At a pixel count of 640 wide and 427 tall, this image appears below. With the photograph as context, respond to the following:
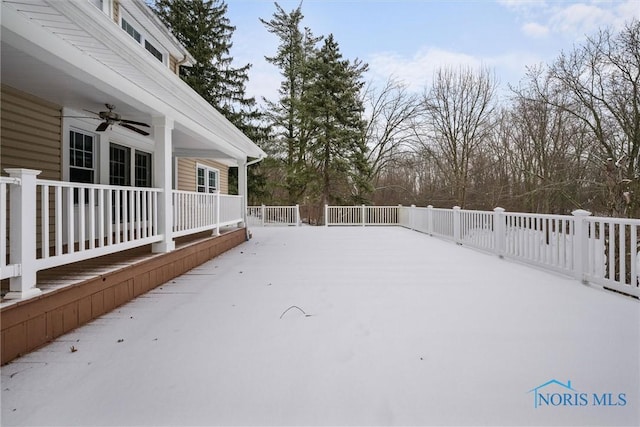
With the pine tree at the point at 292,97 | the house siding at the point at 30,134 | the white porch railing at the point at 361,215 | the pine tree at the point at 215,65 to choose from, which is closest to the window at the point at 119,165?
the house siding at the point at 30,134

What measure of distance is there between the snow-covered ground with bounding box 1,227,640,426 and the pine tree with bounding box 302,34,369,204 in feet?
40.8

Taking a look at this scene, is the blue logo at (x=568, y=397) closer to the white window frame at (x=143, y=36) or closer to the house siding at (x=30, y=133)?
the house siding at (x=30, y=133)

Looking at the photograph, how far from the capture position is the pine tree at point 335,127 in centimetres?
1566

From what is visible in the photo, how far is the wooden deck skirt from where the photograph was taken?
224 centimetres

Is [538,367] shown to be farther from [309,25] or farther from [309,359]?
[309,25]

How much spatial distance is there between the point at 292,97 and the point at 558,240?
15.8m

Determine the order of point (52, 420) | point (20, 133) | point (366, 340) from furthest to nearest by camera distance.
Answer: point (20, 133) → point (366, 340) → point (52, 420)

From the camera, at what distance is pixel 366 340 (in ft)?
8.10

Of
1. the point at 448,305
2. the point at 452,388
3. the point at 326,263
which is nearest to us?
the point at 452,388

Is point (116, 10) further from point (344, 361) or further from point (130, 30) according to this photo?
point (344, 361)

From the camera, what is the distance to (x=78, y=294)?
112 inches

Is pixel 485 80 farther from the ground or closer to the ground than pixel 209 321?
farther from the ground

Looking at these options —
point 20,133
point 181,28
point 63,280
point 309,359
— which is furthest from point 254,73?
point 309,359

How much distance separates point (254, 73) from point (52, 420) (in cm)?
1898
